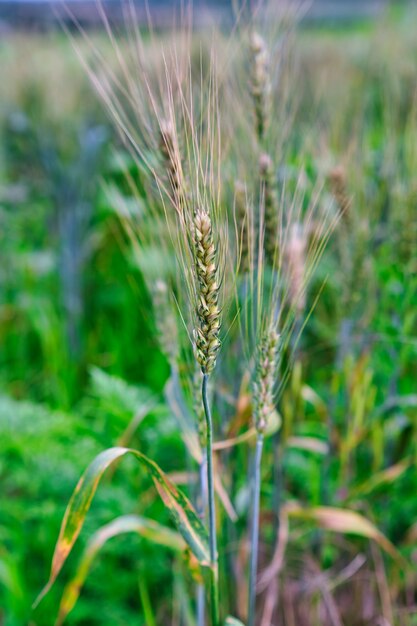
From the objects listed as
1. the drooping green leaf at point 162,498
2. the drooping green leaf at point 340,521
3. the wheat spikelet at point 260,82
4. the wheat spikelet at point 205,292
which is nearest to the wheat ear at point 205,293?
the wheat spikelet at point 205,292

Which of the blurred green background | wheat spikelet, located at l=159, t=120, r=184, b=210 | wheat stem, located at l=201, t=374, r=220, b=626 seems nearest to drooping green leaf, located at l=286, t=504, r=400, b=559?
the blurred green background

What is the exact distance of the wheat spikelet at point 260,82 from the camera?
894 millimetres

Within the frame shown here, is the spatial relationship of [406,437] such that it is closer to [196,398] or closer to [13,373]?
[196,398]

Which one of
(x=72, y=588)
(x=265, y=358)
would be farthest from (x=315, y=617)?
(x=265, y=358)

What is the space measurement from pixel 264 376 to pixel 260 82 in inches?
17.9

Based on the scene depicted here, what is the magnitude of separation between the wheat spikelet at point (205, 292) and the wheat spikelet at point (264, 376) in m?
0.11

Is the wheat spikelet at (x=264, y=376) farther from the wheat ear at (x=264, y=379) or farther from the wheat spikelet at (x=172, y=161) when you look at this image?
the wheat spikelet at (x=172, y=161)

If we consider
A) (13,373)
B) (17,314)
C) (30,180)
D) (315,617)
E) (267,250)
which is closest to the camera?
(267,250)

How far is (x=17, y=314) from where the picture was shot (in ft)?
7.25

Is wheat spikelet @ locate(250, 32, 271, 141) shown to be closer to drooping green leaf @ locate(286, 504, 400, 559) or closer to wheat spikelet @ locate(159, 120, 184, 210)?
wheat spikelet @ locate(159, 120, 184, 210)

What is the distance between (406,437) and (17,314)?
57.5 inches

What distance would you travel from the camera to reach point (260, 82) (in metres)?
0.90

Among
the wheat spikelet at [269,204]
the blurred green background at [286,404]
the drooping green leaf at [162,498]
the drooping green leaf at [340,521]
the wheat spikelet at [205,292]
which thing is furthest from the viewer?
the blurred green background at [286,404]

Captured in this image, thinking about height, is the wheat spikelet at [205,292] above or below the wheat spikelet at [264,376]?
above
